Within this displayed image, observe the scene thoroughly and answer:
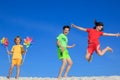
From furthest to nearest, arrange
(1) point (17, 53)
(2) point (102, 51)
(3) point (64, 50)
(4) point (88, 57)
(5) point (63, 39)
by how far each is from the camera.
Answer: (1) point (17, 53) < (2) point (102, 51) < (4) point (88, 57) < (5) point (63, 39) < (3) point (64, 50)

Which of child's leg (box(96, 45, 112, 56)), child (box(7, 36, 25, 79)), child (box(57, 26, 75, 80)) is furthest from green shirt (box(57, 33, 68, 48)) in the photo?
child (box(7, 36, 25, 79))

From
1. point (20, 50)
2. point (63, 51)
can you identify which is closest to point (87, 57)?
point (63, 51)

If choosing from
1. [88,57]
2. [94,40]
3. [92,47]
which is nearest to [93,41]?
[94,40]

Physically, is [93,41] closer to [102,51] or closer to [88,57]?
[102,51]

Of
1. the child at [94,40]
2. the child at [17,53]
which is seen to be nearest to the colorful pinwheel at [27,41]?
the child at [17,53]

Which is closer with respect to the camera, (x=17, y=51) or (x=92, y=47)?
(x=92, y=47)

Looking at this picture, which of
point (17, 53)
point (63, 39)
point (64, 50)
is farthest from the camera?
point (17, 53)

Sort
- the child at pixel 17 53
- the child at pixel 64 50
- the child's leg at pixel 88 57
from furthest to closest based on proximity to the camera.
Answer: the child at pixel 17 53 → the child's leg at pixel 88 57 → the child at pixel 64 50

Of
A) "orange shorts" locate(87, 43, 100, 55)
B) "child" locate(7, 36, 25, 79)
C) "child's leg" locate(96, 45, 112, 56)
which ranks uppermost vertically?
"orange shorts" locate(87, 43, 100, 55)

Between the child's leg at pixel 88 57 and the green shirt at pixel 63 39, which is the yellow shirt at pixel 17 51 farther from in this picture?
the child's leg at pixel 88 57

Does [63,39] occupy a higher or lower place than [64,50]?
higher

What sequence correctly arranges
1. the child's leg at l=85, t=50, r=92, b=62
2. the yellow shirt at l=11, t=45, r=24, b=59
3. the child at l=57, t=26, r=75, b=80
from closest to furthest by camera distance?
the child at l=57, t=26, r=75, b=80
the child's leg at l=85, t=50, r=92, b=62
the yellow shirt at l=11, t=45, r=24, b=59

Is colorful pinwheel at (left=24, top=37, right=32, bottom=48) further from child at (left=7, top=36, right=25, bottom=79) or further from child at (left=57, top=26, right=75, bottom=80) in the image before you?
child at (left=57, top=26, right=75, bottom=80)

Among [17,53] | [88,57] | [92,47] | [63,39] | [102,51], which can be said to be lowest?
[17,53]
